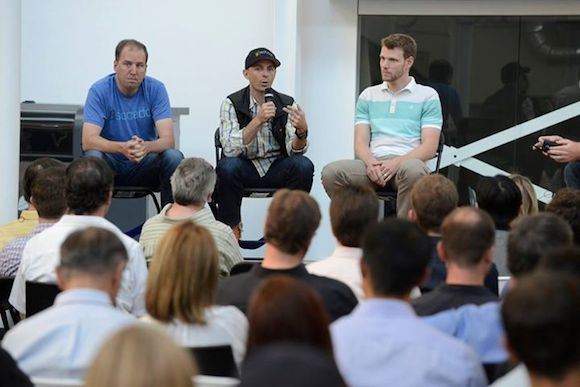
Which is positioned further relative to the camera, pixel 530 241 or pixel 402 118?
pixel 402 118

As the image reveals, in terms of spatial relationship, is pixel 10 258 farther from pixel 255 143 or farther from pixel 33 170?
pixel 255 143

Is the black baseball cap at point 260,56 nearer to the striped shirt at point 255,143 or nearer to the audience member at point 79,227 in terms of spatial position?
the striped shirt at point 255,143

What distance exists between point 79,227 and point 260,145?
2575 mm

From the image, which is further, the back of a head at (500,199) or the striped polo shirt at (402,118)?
the striped polo shirt at (402,118)

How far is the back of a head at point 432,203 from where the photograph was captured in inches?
183

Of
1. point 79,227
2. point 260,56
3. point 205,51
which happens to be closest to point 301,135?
point 260,56

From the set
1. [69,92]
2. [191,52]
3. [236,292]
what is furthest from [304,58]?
[236,292]

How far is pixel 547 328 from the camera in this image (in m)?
2.31

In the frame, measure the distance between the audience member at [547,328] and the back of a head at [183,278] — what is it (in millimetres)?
1281

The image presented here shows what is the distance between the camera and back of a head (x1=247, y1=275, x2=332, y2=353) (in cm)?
245

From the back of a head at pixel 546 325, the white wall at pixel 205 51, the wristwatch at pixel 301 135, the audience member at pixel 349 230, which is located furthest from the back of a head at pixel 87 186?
the white wall at pixel 205 51

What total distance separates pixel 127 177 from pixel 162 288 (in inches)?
129

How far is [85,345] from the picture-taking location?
317cm

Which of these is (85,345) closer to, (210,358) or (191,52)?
(210,358)
